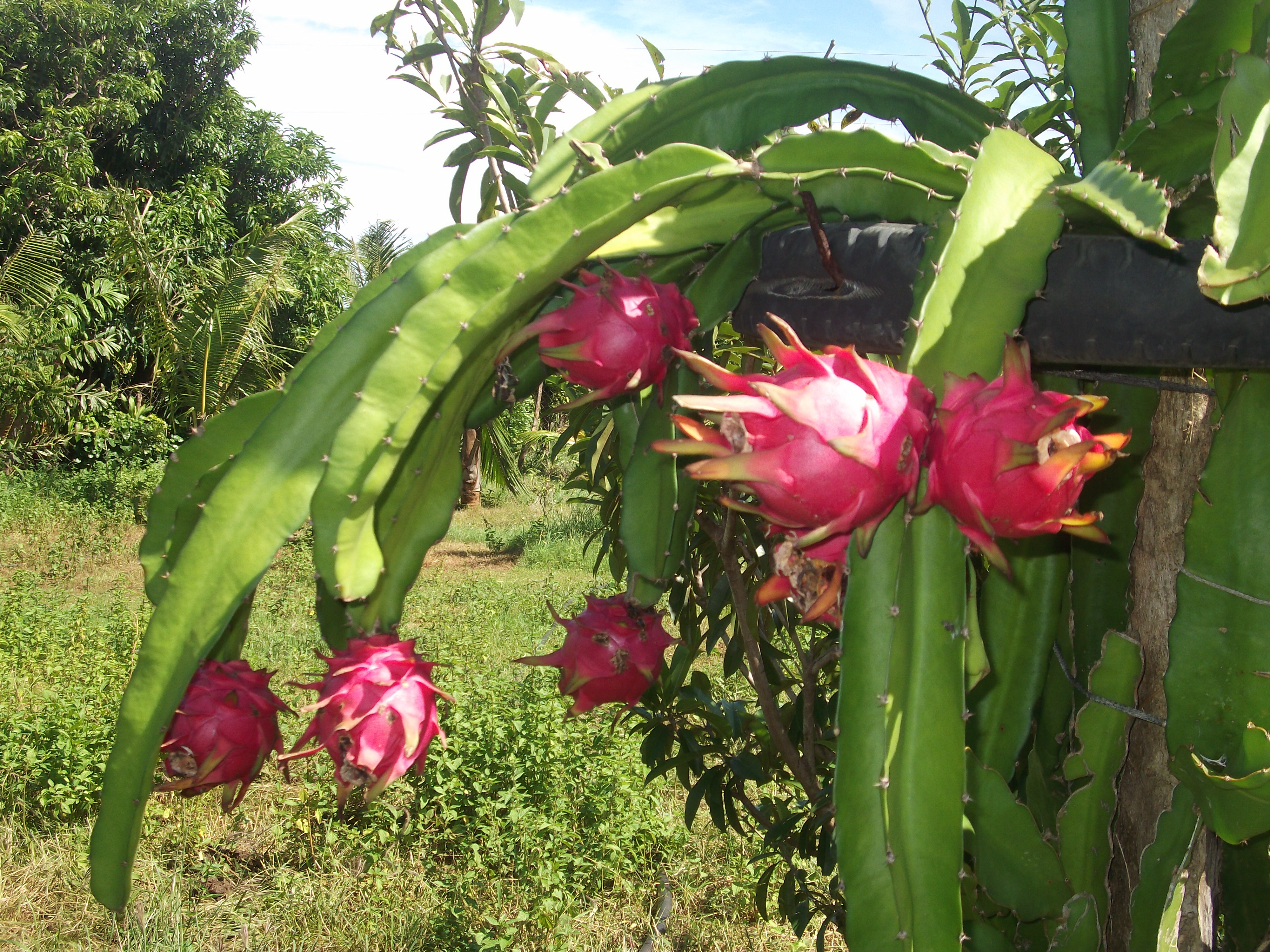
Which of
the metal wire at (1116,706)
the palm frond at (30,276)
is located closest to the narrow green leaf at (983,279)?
the metal wire at (1116,706)

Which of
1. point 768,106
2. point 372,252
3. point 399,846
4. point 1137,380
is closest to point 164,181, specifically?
point 372,252

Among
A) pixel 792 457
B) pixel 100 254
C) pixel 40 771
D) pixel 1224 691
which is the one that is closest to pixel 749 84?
Result: pixel 792 457

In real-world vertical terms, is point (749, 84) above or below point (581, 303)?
above

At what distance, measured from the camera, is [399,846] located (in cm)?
274

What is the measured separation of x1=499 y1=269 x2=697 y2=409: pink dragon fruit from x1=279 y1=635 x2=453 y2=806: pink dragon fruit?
218 mm

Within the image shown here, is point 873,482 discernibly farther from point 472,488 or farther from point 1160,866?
point 472,488

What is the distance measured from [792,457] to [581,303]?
0.24 metres

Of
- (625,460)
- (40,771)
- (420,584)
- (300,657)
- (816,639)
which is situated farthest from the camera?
(420,584)

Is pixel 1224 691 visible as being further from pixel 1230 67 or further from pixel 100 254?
pixel 100 254

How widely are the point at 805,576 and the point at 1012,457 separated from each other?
6.3 inches

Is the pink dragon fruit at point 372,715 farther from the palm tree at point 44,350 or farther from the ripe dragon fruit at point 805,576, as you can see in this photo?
the palm tree at point 44,350

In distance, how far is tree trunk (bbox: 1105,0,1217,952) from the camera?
749 mm

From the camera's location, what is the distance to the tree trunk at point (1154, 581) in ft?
2.46

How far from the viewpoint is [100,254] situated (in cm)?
866
